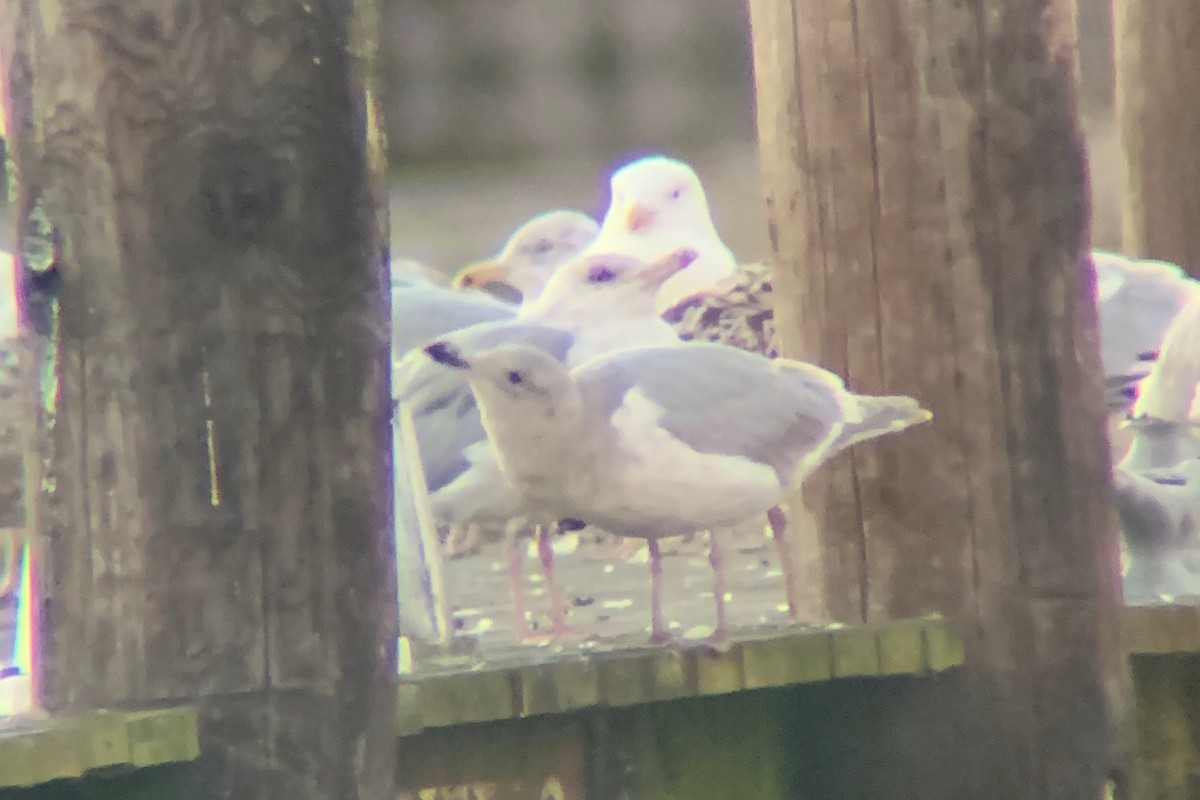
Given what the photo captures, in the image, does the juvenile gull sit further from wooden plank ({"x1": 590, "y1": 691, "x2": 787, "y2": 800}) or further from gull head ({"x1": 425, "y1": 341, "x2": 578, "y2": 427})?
gull head ({"x1": 425, "y1": 341, "x2": 578, "y2": 427})

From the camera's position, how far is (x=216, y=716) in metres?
2.68

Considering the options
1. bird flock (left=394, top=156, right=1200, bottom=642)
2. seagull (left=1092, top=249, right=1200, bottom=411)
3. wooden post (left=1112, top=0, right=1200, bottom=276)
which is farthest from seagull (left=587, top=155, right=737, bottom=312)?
seagull (left=1092, top=249, right=1200, bottom=411)

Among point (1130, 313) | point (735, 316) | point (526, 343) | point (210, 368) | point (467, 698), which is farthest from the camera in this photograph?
point (735, 316)

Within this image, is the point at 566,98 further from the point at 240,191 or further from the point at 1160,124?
the point at 240,191

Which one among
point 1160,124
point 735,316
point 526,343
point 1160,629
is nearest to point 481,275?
point 735,316

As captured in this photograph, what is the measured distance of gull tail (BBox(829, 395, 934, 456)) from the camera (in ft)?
12.3

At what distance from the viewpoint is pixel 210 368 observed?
8.66ft

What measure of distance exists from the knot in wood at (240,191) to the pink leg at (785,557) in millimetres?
1770

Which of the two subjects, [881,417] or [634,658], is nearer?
[634,658]

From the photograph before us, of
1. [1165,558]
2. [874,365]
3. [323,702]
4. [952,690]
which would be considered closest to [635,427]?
[874,365]

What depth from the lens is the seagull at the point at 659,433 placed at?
12.6 ft

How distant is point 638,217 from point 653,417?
13.4 ft

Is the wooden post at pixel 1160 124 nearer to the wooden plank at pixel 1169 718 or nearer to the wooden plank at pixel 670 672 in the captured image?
the wooden plank at pixel 1169 718

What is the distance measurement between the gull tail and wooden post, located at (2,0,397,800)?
50.9 inches
